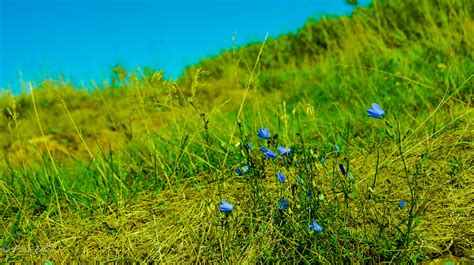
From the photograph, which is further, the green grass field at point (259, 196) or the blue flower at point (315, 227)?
the green grass field at point (259, 196)

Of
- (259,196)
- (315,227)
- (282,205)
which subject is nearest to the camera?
(315,227)

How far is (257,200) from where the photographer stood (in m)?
2.12

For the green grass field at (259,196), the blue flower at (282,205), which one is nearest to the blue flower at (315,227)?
the green grass field at (259,196)

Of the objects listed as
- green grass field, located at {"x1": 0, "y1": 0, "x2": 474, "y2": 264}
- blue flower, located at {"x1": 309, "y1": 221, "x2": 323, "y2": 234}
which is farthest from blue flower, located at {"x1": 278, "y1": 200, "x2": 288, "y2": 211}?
blue flower, located at {"x1": 309, "y1": 221, "x2": 323, "y2": 234}

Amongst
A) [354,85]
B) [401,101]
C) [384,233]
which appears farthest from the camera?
[354,85]

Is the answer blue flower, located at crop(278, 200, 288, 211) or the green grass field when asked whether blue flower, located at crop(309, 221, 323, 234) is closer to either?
the green grass field

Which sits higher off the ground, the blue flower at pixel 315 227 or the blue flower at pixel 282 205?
the blue flower at pixel 282 205

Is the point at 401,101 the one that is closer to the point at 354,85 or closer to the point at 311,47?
the point at 354,85

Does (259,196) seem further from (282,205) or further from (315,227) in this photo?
(315,227)

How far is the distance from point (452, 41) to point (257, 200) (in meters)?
4.13

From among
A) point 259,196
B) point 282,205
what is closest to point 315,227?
point 282,205

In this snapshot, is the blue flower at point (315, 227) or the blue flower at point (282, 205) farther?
the blue flower at point (282, 205)

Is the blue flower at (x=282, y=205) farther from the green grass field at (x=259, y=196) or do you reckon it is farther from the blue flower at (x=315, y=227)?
the blue flower at (x=315, y=227)

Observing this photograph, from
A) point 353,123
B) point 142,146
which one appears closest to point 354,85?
point 353,123
